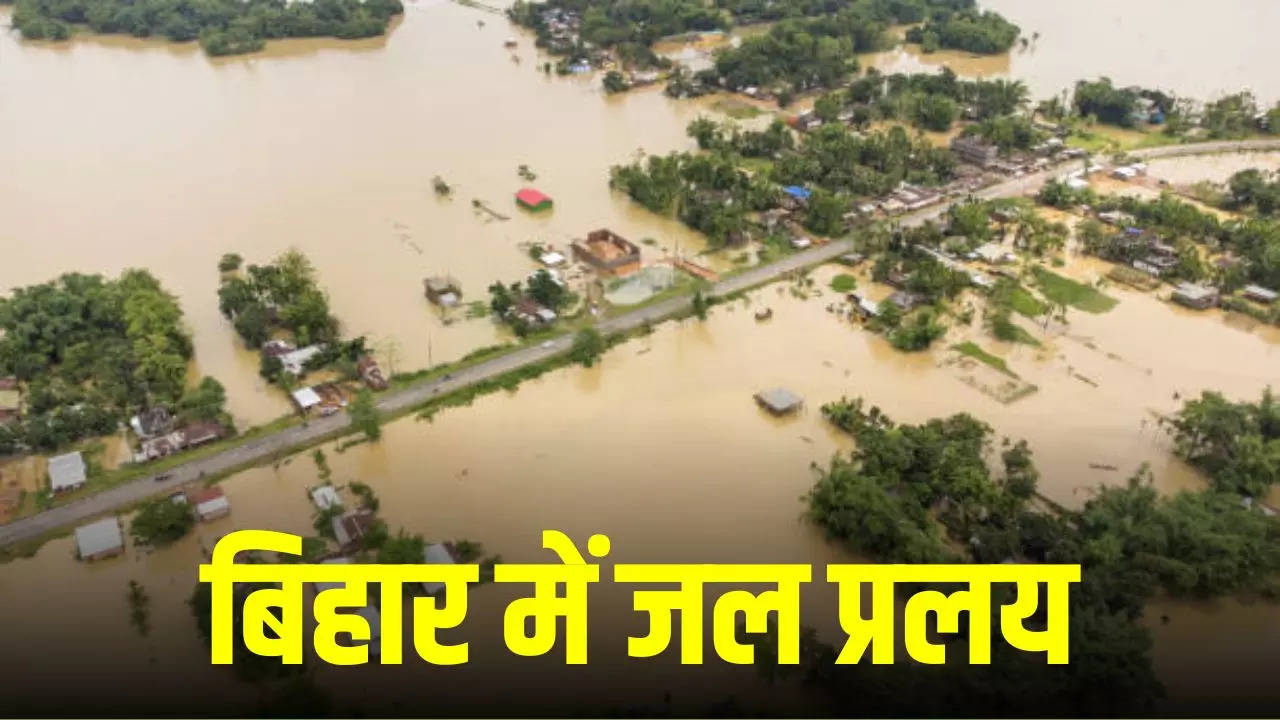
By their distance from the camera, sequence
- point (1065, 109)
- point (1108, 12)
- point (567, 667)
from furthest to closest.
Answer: point (1108, 12), point (1065, 109), point (567, 667)

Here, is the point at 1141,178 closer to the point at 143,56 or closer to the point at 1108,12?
the point at 1108,12

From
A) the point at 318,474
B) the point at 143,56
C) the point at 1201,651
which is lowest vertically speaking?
the point at 1201,651

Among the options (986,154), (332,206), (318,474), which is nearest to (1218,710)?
(318,474)

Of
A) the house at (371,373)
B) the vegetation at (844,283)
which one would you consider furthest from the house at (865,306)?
the house at (371,373)

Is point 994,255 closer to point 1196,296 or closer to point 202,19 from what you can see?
point 1196,296

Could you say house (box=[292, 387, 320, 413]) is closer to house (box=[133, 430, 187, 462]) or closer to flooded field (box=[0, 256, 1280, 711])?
flooded field (box=[0, 256, 1280, 711])

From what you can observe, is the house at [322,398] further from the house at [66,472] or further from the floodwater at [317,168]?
the house at [66,472]

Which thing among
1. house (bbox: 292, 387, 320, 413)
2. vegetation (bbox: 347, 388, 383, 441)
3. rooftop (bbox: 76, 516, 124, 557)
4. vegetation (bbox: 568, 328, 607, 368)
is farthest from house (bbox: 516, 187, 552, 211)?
rooftop (bbox: 76, 516, 124, 557)

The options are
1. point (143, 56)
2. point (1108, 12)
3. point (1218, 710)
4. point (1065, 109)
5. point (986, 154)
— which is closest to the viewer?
point (1218, 710)
